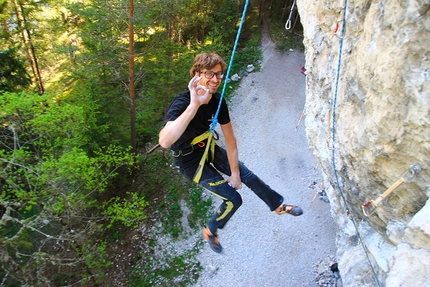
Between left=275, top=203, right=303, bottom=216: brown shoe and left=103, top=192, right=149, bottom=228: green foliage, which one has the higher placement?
left=275, top=203, right=303, bottom=216: brown shoe

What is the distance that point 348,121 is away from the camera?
Result: 3.35 m

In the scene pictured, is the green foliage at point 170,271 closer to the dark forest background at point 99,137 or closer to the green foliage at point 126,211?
the dark forest background at point 99,137

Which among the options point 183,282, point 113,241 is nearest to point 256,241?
point 183,282

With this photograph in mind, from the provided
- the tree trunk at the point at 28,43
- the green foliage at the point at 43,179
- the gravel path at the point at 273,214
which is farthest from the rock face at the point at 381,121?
the tree trunk at the point at 28,43

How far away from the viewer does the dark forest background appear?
5.86 meters

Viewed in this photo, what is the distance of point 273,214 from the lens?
8.70m

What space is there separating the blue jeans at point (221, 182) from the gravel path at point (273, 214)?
4.49m

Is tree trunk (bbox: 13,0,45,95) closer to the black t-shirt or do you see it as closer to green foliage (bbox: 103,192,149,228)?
green foliage (bbox: 103,192,149,228)

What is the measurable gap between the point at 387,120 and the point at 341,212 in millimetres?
3024

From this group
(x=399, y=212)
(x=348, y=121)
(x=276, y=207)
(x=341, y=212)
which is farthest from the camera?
(x=341, y=212)

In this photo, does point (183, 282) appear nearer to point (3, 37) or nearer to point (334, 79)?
point (334, 79)

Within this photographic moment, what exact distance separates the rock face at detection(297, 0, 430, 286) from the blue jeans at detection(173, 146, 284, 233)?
42.0 inches

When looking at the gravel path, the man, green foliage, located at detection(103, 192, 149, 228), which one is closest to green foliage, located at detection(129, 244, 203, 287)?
the gravel path

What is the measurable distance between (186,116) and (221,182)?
4.31 ft
